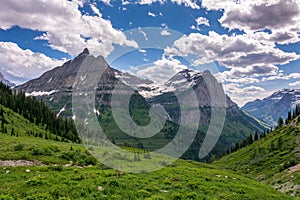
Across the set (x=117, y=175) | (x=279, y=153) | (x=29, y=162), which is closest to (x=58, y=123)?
(x=279, y=153)

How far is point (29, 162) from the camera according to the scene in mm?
35250

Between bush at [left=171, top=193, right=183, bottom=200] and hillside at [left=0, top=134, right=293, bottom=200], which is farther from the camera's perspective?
bush at [left=171, top=193, right=183, bottom=200]

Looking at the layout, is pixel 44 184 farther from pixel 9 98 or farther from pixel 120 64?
pixel 9 98

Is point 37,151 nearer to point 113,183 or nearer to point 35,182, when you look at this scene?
point 35,182

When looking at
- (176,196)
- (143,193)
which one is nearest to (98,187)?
(143,193)

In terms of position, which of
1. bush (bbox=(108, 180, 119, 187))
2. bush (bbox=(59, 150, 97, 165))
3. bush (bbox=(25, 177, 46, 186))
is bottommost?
bush (bbox=(59, 150, 97, 165))

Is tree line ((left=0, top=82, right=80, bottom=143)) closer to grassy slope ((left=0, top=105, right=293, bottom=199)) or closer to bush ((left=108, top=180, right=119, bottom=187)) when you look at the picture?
grassy slope ((left=0, top=105, right=293, bottom=199))

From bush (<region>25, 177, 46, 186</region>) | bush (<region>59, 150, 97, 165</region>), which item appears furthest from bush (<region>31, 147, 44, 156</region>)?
bush (<region>25, 177, 46, 186</region>)

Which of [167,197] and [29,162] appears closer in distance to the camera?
[167,197]

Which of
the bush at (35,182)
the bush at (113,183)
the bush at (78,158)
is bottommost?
the bush at (78,158)

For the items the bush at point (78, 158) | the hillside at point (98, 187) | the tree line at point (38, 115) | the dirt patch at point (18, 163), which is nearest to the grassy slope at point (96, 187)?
the hillside at point (98, 187)

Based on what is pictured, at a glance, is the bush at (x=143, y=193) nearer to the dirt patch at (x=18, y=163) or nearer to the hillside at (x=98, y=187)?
the hillside at (x=98, y=187)

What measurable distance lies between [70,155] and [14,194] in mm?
22171

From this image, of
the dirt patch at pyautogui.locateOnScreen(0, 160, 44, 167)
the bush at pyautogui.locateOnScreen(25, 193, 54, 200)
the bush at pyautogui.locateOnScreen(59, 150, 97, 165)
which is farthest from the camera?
the bush at pyautogui.locateOnScreen(59, 150, 97, 165)
